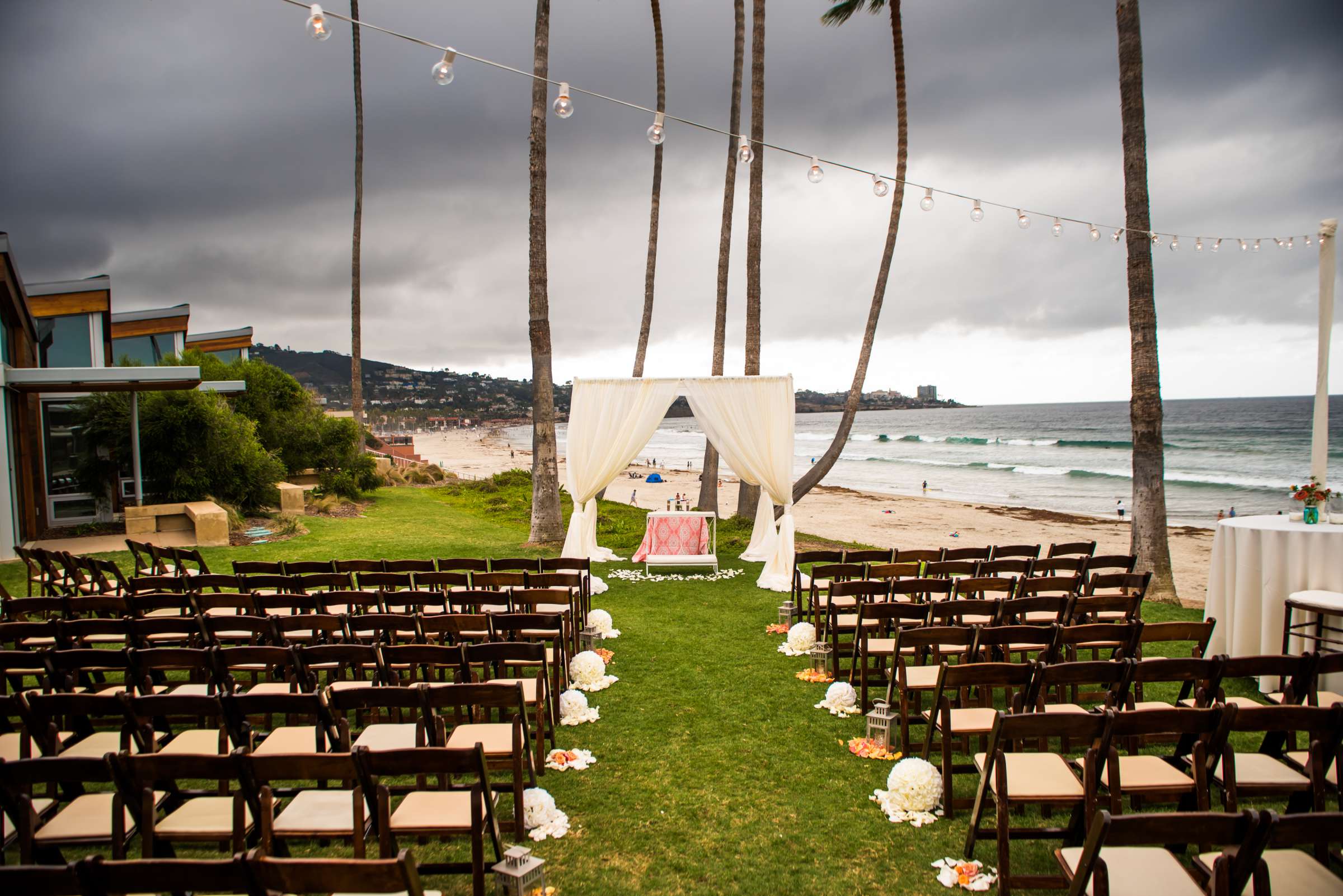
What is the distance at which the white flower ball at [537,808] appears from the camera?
3383 millimetres

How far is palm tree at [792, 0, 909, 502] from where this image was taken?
12578 mm

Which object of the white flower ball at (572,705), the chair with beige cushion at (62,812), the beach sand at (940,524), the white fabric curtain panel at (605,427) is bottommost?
the beach sand at (940,524)

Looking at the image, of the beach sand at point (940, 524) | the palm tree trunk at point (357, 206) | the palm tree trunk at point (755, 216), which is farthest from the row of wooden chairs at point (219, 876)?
the palm tree trunk at point (357, 206)

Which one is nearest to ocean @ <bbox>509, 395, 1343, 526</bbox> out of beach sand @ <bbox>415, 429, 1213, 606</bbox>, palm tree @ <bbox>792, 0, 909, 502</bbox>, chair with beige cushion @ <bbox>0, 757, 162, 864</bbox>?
beach sand @ <bbox>415, 429, 1213, 606</bbox>

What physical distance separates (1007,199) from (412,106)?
569 inches

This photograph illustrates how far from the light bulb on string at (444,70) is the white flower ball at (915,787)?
5.90 meters

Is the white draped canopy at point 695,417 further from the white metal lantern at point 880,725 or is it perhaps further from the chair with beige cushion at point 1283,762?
the chair with beige cushion at point 1283,762

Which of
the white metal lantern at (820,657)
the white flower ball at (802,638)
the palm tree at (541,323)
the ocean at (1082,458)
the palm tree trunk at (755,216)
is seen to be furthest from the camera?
the ocean at (1082,458)

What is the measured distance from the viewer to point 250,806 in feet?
9.18

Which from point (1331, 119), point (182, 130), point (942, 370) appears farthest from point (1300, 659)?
point (942, 370)

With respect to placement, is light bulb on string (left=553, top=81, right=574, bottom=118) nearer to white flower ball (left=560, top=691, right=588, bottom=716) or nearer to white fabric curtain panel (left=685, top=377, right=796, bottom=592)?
white fabric curtain panel (left=685, top=377, right=796, bottom=592)

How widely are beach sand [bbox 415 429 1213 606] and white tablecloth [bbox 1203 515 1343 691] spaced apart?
10.4 feet

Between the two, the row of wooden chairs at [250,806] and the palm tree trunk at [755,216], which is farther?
the palm tree trunk at [755,216]

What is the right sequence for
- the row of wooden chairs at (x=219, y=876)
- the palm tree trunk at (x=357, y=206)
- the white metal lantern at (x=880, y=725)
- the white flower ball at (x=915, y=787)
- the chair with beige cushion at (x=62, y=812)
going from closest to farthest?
the row of wooden chairs at (x=219, y=876) < the chair with beige cushion at (x=62, y=812) < the white flower ball at (x=915, y=787) < the white metal lantern at (x=880, y=725) < the palm tree trunk at (x=357, y=206)
